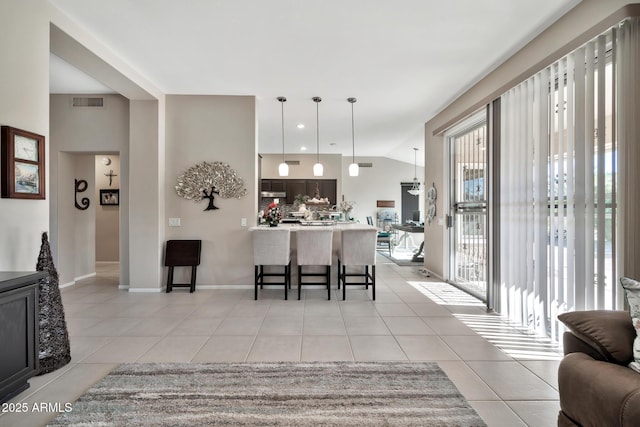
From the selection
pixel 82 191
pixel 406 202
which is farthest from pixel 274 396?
pixel 406 202

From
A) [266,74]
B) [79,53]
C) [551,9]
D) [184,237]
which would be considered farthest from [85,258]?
[551,9]

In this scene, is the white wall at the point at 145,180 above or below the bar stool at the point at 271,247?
above

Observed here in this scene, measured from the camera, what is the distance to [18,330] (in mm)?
1982

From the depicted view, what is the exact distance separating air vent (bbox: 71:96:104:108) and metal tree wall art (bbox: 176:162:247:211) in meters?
1.68

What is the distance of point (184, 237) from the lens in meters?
4.82

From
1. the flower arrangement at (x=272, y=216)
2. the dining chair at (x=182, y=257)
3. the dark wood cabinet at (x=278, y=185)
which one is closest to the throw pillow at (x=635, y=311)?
the flower arrangement at (x=272, y=216)

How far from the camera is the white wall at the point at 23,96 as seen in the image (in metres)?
2.19

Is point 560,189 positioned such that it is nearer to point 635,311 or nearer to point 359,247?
point 635,311

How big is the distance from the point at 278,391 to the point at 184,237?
336cm

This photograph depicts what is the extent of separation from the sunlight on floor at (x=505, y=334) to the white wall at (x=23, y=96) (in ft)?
12.6

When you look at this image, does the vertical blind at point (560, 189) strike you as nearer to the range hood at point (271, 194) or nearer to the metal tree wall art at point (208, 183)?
the metal tree wall art at point (208, 183)

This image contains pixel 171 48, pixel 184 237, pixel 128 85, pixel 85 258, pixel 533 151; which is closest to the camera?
pixel 533 151

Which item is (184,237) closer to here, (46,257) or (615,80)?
(46,257)

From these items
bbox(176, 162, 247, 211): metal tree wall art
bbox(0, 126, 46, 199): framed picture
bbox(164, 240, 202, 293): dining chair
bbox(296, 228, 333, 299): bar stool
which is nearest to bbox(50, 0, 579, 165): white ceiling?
bbox(176, 162, 247, 211): metal tree wall art
